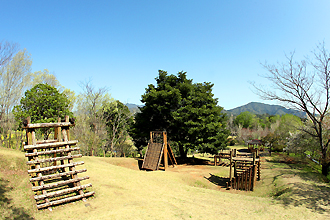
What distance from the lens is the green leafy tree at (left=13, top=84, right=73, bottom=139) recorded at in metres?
14.1

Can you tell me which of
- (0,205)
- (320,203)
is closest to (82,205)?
(0,205)

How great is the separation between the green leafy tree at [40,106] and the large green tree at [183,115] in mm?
8786

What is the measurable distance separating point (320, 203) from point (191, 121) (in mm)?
11639

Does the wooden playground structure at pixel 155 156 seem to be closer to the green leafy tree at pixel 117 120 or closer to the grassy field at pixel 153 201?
the grassy field at pixel 153 201

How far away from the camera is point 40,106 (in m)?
14.6

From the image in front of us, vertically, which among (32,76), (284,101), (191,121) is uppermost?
(32,76)

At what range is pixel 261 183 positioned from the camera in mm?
13867

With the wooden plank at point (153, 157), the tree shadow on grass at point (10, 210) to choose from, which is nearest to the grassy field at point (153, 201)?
the tree shadow on grass at point (10, 210)

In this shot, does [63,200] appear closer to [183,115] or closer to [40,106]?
[40,106]

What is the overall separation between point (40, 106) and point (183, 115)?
40.8ft

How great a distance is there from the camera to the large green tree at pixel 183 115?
768 inches

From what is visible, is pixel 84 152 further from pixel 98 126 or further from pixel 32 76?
pixel 32 76

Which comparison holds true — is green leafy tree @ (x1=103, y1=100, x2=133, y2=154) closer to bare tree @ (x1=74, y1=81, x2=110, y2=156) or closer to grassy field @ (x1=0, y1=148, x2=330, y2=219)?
bare tree @ (x1=74, y1=81, x2=110, y2=156)

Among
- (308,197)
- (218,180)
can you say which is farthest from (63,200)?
(308,197)
